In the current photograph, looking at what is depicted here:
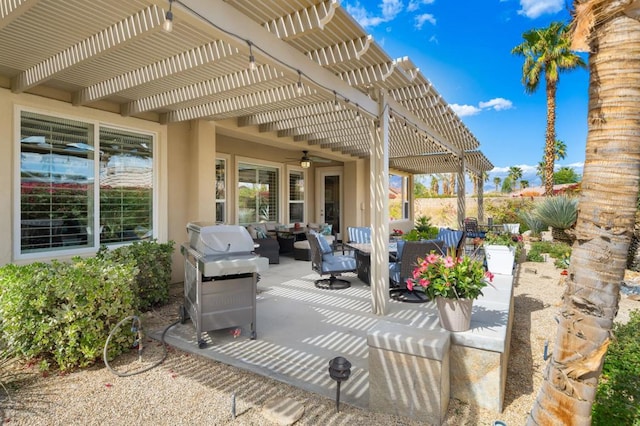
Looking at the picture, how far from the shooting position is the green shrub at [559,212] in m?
9.98

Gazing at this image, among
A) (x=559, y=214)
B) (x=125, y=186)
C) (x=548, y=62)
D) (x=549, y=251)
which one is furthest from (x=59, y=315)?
(x=548, y=62)

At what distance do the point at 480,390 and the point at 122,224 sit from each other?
5.66 meters

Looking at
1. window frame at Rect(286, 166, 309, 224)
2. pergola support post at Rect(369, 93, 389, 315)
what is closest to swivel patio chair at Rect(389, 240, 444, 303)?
pergola support post at Rect(369, 93, 389, 315)

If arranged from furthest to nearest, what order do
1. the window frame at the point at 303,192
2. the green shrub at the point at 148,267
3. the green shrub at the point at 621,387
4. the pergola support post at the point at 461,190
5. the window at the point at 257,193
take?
the window frame at the point at 303,192 → the pergola support post at the point at 461,190 → the window at the point at 257,193 → the green shrub at the point at 148,267 → the green shrub at the point at 621,387

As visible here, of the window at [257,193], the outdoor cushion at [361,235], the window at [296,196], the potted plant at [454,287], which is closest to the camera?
the potted plant at [454,287]

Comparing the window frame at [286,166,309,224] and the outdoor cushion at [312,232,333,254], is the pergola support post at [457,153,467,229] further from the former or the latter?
the outdoor cushion at [312,232,333,254]

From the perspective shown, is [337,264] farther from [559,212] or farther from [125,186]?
[559,212]

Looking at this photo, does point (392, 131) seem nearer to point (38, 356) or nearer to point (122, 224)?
point (122, 224)

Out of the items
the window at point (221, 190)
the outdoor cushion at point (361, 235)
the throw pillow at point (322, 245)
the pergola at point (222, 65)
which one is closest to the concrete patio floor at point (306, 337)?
the pergola at point (222, 65)

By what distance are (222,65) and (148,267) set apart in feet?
9.84

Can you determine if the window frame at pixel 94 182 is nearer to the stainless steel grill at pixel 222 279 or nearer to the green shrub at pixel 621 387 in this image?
the stainless steel grill at pixel 222 279

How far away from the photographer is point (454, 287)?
281 cm

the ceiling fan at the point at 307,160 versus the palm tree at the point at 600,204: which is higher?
the ceiling fan at the point at 307,160

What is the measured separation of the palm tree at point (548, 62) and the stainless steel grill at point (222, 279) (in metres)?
14.7
